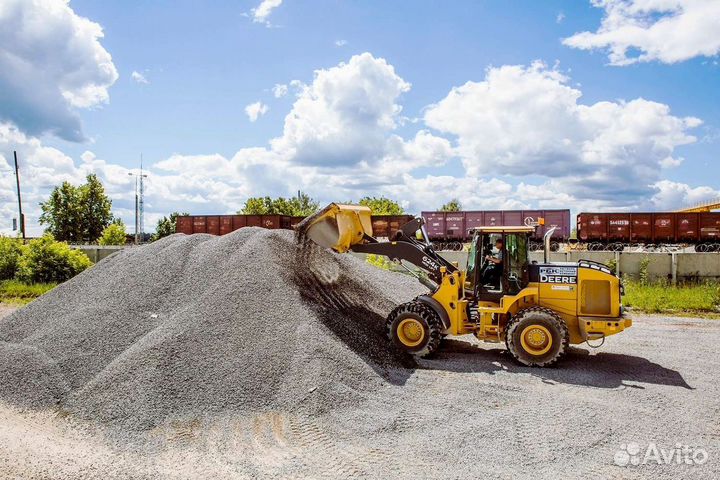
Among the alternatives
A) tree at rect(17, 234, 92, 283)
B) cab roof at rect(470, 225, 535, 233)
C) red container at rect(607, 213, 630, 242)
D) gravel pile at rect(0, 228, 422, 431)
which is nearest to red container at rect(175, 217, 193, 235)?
tree at rect(17, 234, 92, 283)

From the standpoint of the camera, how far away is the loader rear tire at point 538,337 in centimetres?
876

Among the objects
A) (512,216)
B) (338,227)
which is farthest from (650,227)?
(338,227)

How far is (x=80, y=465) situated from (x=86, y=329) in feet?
12.3

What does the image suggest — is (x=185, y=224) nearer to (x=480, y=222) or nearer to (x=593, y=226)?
(x=480, y=222)

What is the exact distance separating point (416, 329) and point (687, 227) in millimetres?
29054

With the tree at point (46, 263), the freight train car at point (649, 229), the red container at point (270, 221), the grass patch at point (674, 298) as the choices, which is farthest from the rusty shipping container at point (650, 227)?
the tree at point (46, 263)

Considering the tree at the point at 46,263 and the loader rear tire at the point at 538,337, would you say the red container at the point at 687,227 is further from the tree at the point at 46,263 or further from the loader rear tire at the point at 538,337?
the tree at the point at 46,263

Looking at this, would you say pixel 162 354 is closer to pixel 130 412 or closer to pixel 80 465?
pixel 130 412

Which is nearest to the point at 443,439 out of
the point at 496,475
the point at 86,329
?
the point at 496,475

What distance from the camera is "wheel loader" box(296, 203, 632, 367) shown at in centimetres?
890

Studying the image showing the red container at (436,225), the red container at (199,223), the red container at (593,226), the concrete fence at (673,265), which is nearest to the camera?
the concrete fence at (673,265)

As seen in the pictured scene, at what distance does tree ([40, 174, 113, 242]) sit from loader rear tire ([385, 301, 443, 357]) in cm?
4285

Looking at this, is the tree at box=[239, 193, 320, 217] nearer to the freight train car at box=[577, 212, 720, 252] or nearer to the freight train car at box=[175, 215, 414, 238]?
the freight train car at box=[175, 215, 414, 238]

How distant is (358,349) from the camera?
28.8ft
